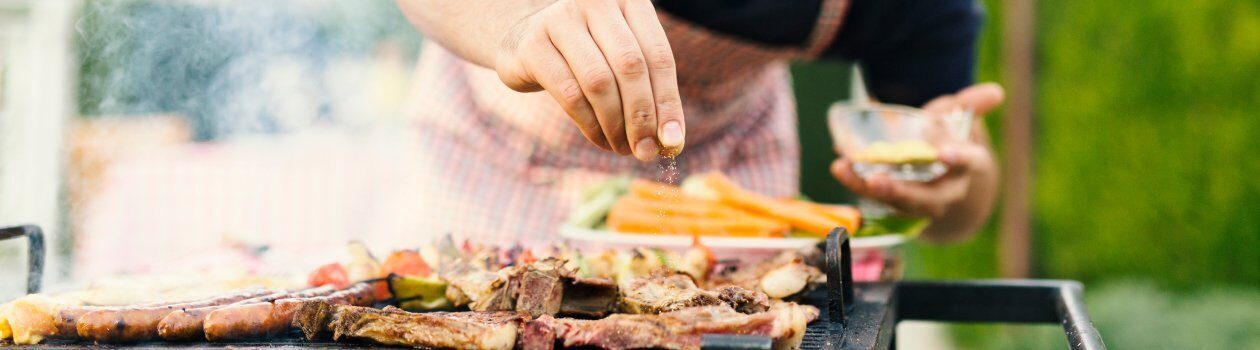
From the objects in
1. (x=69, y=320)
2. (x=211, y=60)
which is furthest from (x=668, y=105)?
(x=211, y=60)

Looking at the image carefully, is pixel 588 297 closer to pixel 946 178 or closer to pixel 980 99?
pixel 946 178

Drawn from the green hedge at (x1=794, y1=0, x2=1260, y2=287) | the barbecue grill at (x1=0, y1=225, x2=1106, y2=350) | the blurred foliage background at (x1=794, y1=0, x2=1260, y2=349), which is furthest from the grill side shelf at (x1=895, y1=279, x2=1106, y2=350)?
the green hedge at (x1=794, y1=0, x2=1260, y2=287)

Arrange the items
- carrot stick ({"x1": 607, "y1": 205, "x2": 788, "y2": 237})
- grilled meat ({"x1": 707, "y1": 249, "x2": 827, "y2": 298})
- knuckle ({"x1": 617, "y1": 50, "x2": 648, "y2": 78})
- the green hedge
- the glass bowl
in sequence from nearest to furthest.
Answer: knuckle ({"x1": 617, "y1": 50, "x2": 648, "y2": 78})
grilled meat ({"x1": 707, "y1": 249, "x2": 827, "y2": 298})
carrot stick ({"x1": 607, "y1": 205, "x2": 788, "y2": 237})
the glass bowl
the green hedge

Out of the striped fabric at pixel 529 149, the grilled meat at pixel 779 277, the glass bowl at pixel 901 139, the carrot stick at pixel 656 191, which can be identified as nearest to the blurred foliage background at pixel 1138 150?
the striped fabric at pixel 529 149

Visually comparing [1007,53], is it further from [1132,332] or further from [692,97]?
[692,97]

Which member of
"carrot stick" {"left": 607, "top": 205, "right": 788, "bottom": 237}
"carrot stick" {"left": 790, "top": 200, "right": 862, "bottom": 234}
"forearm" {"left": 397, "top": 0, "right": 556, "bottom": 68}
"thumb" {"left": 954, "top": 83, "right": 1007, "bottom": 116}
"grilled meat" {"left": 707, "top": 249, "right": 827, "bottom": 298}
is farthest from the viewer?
"thumb" {"left": 954, "top": 83, "right": 1007, "bottom": 116}

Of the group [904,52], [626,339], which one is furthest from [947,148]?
[626,339]

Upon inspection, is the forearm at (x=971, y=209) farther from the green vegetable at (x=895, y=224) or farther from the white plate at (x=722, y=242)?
the white plate at (x=722, y=242)

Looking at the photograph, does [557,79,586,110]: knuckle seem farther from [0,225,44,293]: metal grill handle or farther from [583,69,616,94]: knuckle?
[0,225,44,293]: metal grill handle

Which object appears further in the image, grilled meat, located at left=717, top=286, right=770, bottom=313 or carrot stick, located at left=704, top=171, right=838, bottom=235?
carrot stick, located at left=704, top=171, right=838, bottom=235
